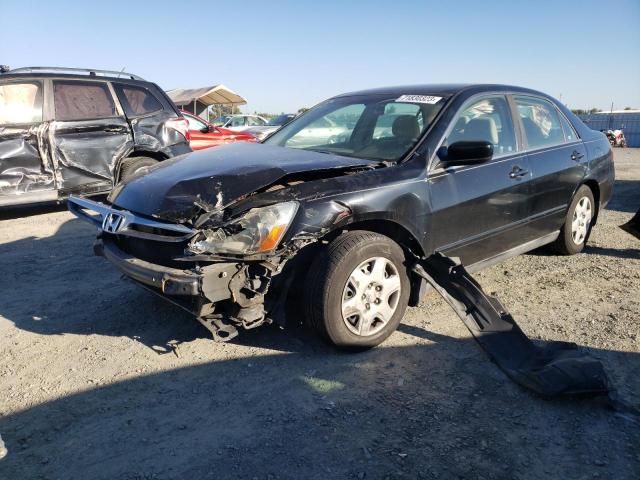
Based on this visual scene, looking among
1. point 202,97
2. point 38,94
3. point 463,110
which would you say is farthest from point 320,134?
point 202,97

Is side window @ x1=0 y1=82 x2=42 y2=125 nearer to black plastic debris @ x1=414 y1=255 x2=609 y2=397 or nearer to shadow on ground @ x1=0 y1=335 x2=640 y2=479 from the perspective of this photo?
shadow on ground @ x1=0 y1=335 x2=640 y2=479

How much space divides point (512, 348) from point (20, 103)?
6.45m

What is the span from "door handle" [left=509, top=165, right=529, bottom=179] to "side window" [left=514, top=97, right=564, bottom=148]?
0.33 meters

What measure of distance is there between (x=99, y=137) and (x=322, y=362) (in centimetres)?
523

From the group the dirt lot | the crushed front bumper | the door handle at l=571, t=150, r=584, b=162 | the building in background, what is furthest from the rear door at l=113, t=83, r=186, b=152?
the building in background

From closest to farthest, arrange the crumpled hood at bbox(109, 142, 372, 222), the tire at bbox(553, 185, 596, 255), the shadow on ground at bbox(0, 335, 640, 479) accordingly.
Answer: the shadow on ground at bbox(0, 335, 640, 479) < the crumpled hood at bbox(109, 142, 372, 222) < the tire at bbox(553, 185, 596, 255)

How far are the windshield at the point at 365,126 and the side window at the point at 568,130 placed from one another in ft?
5.78

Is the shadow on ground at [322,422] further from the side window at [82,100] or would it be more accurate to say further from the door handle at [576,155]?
the side window at [82,100]

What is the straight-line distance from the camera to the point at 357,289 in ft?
10.1

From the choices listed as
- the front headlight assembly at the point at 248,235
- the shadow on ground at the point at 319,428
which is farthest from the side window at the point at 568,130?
the front headlight assembly at the point at 248,235

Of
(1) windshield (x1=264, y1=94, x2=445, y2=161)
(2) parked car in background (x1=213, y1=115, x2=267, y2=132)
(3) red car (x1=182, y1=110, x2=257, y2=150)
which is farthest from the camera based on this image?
(2) parked car in background (x1=213, y1=115, x2=267, y2=132)

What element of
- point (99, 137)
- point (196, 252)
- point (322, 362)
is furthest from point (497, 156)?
point (99, 137)

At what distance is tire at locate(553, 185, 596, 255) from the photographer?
4.93 metres

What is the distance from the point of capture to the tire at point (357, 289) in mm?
2930
